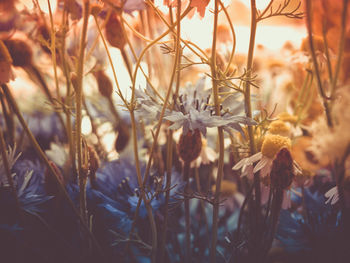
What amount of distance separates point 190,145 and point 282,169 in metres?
0.08

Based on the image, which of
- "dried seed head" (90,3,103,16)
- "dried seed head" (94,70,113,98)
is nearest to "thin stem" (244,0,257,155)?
"dried seed head" (90,3,103,16)

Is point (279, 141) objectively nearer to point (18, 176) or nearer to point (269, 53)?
point (18, 176)

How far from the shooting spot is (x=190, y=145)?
0.27 m

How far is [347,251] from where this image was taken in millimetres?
223

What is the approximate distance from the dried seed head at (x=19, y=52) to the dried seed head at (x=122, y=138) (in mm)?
125

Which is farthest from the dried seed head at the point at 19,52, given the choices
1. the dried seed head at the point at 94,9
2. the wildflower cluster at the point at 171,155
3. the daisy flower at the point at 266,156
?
the daisy flower at the point at 266,156

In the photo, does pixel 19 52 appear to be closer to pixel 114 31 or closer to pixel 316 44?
pixel 114 31

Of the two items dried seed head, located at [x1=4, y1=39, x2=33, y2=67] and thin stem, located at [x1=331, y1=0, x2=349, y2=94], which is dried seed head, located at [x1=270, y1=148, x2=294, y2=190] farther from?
dried seed head, located at [x1=4, y1=39, x2=33, y2=67]

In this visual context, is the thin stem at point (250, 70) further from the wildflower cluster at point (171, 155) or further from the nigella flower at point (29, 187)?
the nigella flower at point (29, 187)

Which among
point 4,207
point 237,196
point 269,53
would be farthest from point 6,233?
point 269,53

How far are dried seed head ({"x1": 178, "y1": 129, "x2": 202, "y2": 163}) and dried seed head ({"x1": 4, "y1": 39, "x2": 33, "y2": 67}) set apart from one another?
17 cm

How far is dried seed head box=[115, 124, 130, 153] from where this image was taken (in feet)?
1.27

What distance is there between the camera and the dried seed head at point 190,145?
0.26 m

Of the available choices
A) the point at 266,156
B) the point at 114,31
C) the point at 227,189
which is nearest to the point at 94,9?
the point at 114,31
